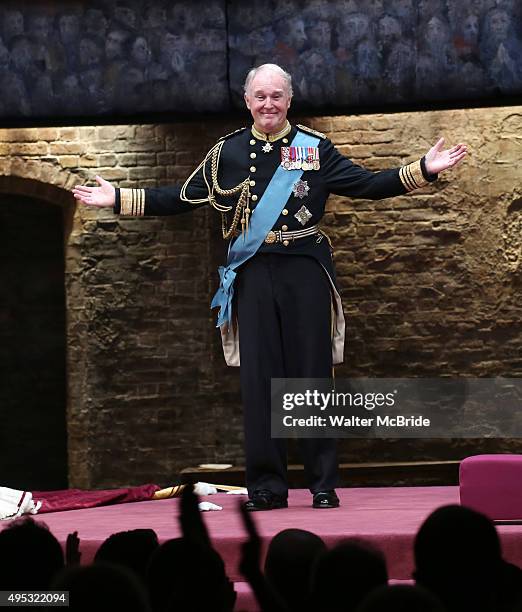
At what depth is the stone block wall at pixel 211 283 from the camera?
763cm

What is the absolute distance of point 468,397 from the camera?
7.64m

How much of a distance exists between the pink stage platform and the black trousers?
172 millimetres

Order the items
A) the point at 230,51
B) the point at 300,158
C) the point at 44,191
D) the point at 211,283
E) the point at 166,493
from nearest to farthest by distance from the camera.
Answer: the point at 300,158 < the point at 166,493 < the point at 230,51 < the point at 211,283 < the point at 44,191

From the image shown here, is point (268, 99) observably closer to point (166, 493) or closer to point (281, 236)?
point (281, 236)

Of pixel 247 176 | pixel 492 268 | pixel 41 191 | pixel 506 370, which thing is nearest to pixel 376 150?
pixel 492 268

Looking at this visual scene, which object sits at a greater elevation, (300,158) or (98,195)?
(300,158)

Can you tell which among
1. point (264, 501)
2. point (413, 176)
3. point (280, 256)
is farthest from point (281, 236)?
point (264, 501)

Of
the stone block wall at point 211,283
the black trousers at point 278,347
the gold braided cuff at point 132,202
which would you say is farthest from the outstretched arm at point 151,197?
the stone block wall at point 211,283

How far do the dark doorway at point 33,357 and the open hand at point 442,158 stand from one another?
487 cm

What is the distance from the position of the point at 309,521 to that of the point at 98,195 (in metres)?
1.58

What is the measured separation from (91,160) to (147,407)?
5.06 ft

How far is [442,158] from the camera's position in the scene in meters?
4.80

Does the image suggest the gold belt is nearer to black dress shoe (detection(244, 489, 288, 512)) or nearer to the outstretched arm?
the outstretched arm

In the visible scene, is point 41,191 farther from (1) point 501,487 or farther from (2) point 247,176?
(1) point 501,487
